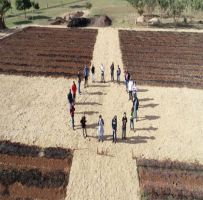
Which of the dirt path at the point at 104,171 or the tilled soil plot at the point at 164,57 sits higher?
the tilled soil plot at the point at 164,57

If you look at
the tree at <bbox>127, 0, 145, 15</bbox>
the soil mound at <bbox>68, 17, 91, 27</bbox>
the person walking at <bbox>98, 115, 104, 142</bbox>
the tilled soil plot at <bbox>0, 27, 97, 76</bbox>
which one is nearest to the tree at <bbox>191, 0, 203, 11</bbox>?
the tree at <bbox>127, 0, 145, 15</bbox>

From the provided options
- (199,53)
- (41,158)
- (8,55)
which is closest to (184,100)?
(41,158)

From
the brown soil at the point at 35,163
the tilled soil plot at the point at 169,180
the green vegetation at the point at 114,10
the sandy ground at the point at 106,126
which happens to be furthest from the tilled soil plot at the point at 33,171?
the green vegetation at the point at 114,10

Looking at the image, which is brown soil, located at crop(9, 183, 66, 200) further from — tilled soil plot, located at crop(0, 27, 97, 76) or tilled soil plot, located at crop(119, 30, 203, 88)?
tilled soil plot, located at crop(0, 27, 97, 76)

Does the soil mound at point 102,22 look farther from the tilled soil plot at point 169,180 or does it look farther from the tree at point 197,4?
the tilled soil plot at point 169,180

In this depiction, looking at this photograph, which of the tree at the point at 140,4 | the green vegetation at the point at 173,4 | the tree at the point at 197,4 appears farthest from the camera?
the tree at the point at 140,4

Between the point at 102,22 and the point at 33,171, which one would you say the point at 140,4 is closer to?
the point at 102,22
